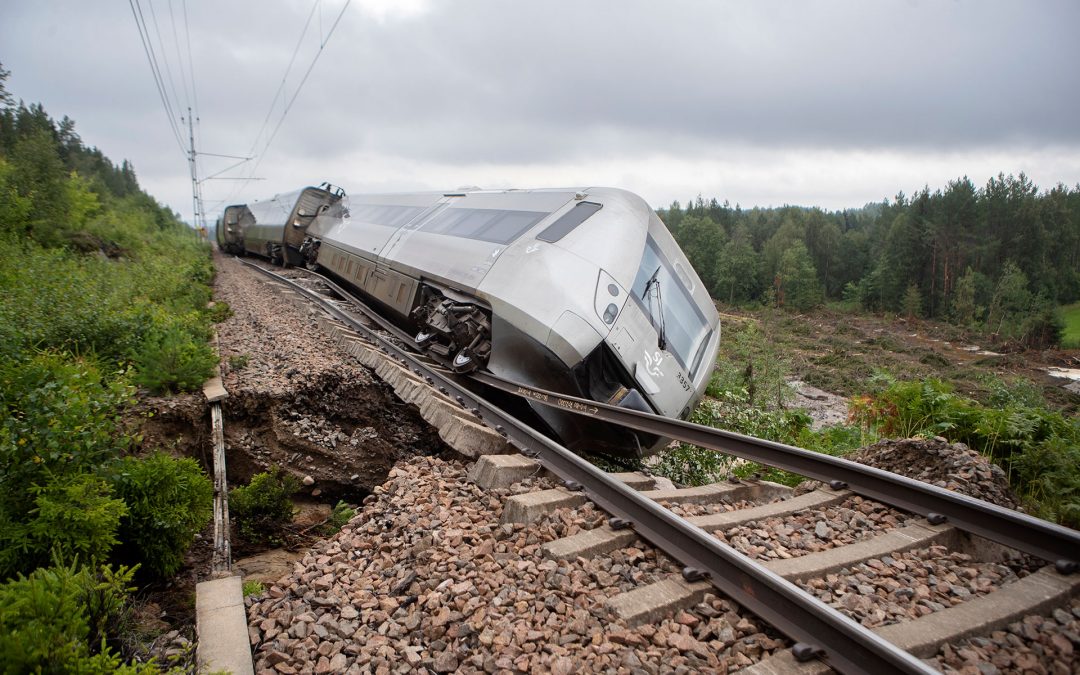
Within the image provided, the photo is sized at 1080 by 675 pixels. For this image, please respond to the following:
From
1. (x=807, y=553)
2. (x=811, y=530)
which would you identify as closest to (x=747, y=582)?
(x=807, y=553)

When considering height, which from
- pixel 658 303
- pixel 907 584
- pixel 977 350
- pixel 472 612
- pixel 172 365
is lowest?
pixel 977 350

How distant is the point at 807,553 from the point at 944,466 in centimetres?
161

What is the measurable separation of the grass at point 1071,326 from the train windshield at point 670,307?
149 ft

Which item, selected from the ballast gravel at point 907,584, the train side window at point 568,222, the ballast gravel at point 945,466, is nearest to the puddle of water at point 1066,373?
the train side window at point 568,222

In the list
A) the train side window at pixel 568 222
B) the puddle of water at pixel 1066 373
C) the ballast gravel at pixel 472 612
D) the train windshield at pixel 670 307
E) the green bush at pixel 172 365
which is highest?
the train side window at pixel 568 222

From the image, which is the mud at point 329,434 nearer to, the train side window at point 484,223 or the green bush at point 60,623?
the train side window at point 484,223

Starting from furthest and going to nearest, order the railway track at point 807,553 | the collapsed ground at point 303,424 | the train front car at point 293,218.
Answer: the train front car at point 293,218 < the collapsed ground at point 303,424 < the railway track at point 807,553

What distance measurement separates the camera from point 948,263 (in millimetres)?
54531

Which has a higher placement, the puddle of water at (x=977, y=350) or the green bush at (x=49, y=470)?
the green bush at (x=49, y=470)

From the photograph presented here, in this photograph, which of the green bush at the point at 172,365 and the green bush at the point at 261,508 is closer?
the green bush at the point at 261,508

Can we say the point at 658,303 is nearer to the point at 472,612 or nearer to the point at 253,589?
the point at 472,612

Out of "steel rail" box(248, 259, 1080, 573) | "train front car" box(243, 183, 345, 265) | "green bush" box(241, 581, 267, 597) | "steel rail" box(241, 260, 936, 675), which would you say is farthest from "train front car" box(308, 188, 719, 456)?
"train front car" box(243, 183, 345, 265)

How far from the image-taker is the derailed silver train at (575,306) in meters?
6.00

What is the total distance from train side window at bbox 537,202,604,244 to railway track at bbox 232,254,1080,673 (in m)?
2.40
